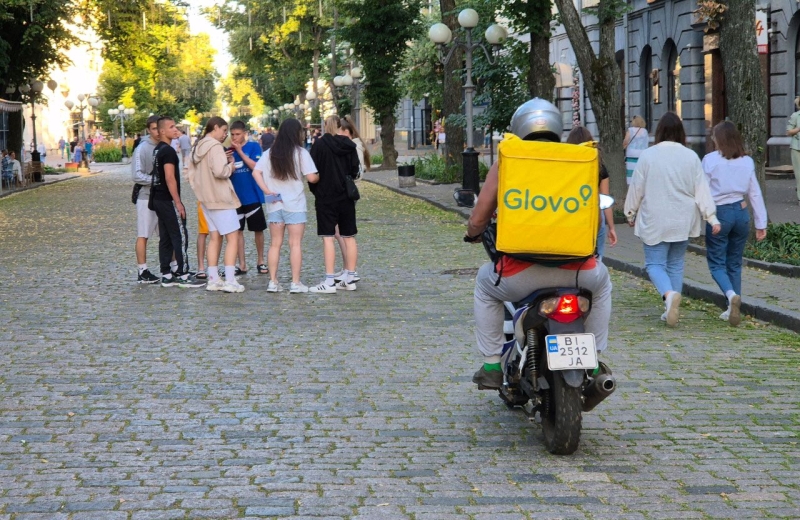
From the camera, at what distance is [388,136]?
4506cm

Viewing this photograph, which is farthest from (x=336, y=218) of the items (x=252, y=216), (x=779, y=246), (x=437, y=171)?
(x=437, y=171)

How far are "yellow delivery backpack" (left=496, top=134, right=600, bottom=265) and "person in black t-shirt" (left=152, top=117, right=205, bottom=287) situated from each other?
759 centimetres

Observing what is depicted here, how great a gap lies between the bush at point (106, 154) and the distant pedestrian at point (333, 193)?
66492 mm

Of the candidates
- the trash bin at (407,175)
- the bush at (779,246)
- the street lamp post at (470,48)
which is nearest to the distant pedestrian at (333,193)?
the bush at (779,246)

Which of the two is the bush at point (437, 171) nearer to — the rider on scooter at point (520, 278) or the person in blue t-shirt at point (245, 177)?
the person in blue t-shirt at point (245, 177)

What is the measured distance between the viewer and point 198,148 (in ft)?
40.3

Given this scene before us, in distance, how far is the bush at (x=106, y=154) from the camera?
251 feet

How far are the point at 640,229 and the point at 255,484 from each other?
17.8 feet

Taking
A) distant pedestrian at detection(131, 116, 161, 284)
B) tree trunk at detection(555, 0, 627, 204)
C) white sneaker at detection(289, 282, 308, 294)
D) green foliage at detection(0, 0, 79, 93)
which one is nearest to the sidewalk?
tree trunk at detection(555, 0, 627, 204)

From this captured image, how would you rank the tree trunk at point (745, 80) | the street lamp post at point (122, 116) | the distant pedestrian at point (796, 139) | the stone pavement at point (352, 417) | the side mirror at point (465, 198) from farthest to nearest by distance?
the street lamp post at point (122, 116) < the side mirror at point (465, 198) < the distant pedestrian at point (796, 139) < the tree trunk at point (745, 80) < the stone pavement at point (352, 417)

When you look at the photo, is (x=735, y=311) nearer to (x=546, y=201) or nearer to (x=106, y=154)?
(x=546, y=201)

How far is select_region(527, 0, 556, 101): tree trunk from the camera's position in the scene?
22078 mm

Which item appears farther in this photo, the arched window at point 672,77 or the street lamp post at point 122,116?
the street lamp post at point 122,116

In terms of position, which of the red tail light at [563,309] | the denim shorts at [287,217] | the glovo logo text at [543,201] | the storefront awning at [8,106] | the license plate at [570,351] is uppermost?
the storefront awning at [8,106]
